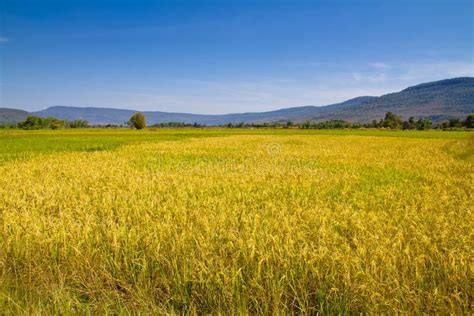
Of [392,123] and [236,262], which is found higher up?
[392,123]

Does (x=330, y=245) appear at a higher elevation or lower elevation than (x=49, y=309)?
higher

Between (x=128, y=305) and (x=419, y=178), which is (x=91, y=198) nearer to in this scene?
(x=128, y=305)

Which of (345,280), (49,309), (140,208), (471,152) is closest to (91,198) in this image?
(140,208)

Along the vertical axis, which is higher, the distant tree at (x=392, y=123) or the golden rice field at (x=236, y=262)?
the distant tree at (x=392, y=123)

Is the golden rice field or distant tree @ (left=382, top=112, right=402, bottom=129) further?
distant tree @ (left=382, top=112, right=402, bottom=129)

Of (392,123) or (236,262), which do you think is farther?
(392,123)

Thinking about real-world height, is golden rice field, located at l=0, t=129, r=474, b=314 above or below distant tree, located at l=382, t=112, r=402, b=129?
below

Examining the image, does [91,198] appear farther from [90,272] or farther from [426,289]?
[426,289]

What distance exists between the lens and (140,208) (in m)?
5.94

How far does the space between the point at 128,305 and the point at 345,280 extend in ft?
7.58

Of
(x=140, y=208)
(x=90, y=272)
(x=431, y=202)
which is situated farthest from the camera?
(x=431, y=202)

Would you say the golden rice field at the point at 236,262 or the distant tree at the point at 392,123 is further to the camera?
the distant tree at the point at 392,123

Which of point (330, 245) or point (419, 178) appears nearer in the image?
point (330, 245)

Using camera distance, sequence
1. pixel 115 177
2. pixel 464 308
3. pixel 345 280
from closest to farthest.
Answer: pixel 464 308, pixel 345 280, pixel 115 177
